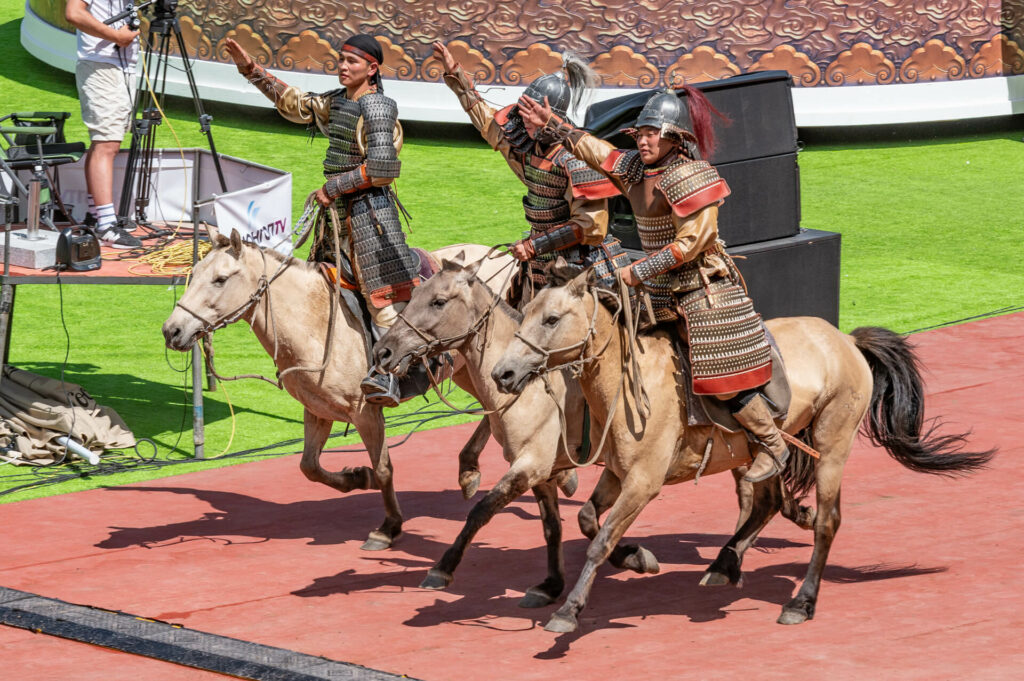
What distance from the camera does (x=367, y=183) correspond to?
25.0 ft

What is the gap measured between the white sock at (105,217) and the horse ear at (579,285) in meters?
5.22

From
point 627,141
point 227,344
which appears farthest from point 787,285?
point 227,344

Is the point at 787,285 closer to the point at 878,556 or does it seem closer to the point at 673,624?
the point at 878,556

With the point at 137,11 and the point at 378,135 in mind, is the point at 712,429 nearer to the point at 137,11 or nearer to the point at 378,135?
the point at 378,135

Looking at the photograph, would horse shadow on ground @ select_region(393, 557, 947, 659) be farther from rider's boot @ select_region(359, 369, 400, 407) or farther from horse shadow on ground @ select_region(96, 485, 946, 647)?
rider's boot @ select_region(359, 369, 400, 407)

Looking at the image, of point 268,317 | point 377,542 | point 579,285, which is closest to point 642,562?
point 377,542

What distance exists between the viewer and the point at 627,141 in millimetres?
9781

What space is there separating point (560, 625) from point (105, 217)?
5676mm

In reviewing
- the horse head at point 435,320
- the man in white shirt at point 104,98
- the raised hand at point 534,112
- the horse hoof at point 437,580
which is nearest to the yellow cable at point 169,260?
the man in white shirt at point 104,98

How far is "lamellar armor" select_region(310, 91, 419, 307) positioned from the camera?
7.55m

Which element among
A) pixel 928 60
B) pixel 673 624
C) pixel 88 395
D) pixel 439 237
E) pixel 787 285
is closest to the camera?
pixel 673 624

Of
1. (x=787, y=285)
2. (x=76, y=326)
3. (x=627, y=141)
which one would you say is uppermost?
(x=627, y=141)

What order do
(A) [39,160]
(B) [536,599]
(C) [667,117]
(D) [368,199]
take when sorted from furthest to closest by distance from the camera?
1. (A) [39,160]
2. (D) [368,199]
3. (B) [536,599]
4. (C) [667,117]

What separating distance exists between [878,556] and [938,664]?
5.03 feet
